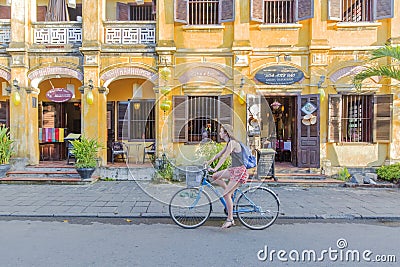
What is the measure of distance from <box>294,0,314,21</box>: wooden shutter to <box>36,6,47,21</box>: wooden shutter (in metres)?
9.46

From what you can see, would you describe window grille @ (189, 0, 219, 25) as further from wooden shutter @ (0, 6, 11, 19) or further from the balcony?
wooden shutter @ (0, 6, 11, 19)

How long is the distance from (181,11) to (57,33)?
435cm

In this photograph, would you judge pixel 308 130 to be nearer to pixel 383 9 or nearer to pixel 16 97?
pixel 383 9

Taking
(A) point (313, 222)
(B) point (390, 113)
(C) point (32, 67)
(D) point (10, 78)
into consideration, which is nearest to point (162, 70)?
(C) point (32, 67)

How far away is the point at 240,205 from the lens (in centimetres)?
536

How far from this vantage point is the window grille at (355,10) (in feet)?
33.7

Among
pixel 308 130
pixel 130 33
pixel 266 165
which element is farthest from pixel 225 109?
pixel 130 33

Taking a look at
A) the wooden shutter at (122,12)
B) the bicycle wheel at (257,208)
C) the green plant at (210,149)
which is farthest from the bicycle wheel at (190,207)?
the wooden shutter at (122,12)

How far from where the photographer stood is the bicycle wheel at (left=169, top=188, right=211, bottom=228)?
5.38 m

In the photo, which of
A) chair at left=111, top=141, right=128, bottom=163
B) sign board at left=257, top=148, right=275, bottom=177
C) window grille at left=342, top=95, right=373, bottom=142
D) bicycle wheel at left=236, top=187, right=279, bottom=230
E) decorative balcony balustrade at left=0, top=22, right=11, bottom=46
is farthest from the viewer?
chair at left=111, top=141, right=128, bottom=163

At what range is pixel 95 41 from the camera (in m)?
9.93

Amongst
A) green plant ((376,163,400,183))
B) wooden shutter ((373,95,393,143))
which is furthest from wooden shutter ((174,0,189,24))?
green plant ((376,163,400,183))

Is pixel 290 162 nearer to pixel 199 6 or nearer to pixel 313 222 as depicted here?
pixel 313 222

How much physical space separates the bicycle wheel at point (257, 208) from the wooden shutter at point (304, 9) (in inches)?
276
